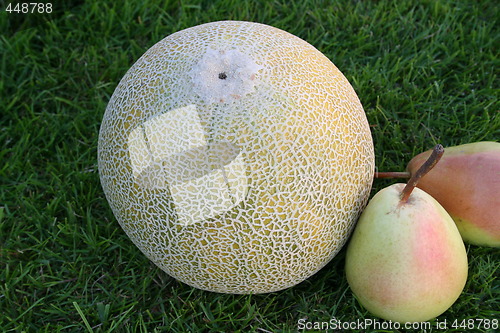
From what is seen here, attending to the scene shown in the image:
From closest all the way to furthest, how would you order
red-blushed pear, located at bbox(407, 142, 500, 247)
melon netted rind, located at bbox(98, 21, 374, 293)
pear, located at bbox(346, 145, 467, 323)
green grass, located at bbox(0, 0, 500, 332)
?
1. melon netted rind, located at bbox(98, 21, 374, 293)
2. pear, located at bbox(346, 145, 467, 323)
3. red-blushed pear, located at bbox(407, 142, 500, 247)
4. green grass, located at bbox(0, 0, 500, 332)

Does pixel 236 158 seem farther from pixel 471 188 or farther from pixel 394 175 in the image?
pixel 471 188

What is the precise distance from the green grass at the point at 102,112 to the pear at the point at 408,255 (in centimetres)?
23

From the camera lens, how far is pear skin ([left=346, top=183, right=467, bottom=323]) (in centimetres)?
190

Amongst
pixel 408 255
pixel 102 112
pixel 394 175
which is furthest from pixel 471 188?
pixel 102 112

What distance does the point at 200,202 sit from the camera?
1798mm

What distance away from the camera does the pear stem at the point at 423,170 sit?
6.08ft

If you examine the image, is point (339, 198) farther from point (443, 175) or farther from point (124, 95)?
point (124, 95)

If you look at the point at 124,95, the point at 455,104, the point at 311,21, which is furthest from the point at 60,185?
the point at 455,104

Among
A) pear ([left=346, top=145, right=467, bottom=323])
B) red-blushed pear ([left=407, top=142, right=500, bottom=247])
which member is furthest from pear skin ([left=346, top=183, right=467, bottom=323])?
red-blushed pear ([left=407, top=142, right=500, bottom=247])

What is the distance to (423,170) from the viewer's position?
190cm

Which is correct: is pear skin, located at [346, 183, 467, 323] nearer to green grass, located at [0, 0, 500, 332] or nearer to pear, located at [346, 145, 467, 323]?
pear, located at [346, 145, 467, 323]

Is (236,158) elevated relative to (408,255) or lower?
elevated

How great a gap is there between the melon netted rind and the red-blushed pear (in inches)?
15.1

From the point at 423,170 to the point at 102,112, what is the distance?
1706 millimetres
